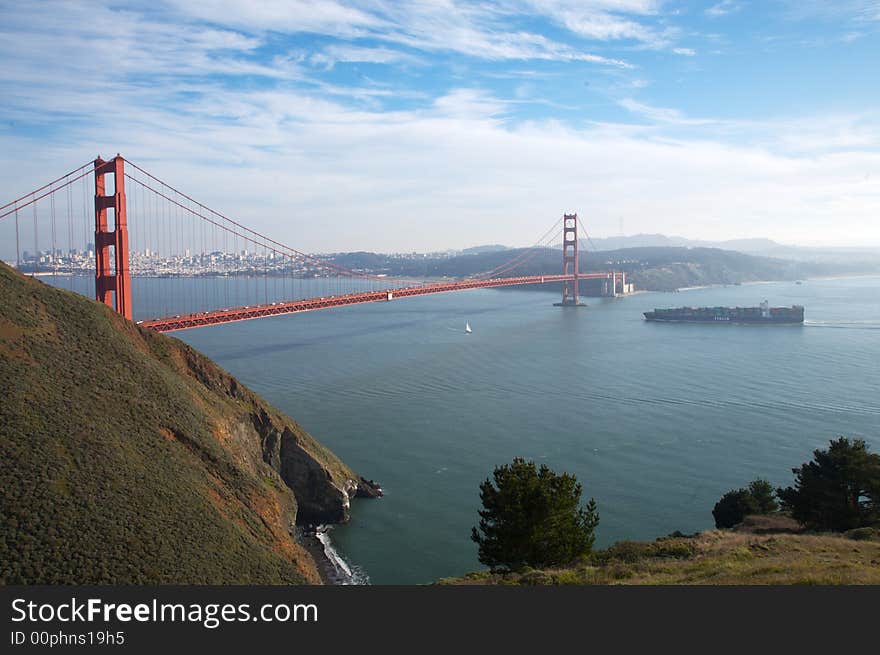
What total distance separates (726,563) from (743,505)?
381 centimetres

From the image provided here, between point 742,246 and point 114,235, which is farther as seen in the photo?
point 742,246

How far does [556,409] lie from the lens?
52.6 ft

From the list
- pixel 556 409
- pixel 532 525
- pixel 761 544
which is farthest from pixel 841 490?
pixel 556 409

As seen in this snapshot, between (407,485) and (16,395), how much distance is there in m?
5.79

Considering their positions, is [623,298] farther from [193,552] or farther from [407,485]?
[193,552]

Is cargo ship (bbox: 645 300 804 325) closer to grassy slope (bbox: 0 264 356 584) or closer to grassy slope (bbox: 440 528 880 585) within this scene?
grassy slope (bbox: 0 264 356 584)

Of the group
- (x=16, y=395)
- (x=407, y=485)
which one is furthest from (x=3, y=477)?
(x=407, y=485)

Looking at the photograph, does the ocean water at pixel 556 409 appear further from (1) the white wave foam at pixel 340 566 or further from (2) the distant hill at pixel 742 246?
(2) the distant hill at pixel 742 246

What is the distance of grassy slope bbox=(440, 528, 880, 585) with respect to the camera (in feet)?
14.9

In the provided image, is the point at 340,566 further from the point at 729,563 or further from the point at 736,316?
the point at 736,316

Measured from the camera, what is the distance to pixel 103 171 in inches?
548

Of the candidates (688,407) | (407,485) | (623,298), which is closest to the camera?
(407,485)

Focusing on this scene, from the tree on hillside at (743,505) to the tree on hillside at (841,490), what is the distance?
0.77 metres

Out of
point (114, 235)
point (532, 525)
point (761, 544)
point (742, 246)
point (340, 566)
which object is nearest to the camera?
point (761, 544)
